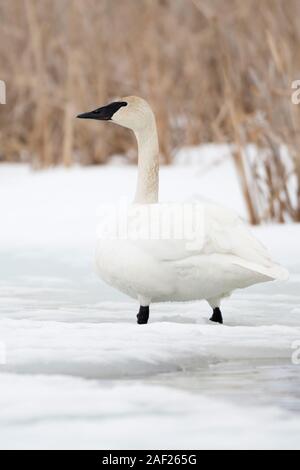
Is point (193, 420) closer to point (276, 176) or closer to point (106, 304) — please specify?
point (106, 304)

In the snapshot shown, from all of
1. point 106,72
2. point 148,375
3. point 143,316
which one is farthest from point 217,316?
point 106,72

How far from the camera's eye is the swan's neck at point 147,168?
16.7ft

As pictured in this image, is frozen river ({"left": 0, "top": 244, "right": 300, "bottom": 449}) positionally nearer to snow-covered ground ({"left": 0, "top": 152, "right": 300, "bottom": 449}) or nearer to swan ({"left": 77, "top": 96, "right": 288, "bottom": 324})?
snow-covered ground ({"left": 0, "top": 152, "right": 300, "bottom": 449})

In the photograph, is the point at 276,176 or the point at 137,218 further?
the point at 276,176

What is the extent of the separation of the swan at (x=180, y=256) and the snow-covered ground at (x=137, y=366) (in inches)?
6.5

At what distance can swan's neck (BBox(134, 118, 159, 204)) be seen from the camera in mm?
5078

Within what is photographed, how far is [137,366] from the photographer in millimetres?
3889

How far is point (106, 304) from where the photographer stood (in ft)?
17.8

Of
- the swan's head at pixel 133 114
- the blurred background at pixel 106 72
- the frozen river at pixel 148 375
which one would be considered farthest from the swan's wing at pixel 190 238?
the blurred background at pixel 106 72

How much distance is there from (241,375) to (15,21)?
26.8 ft

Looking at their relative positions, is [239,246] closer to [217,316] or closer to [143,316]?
[217,316]

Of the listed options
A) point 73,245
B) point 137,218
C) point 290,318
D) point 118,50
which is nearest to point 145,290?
point 137,218

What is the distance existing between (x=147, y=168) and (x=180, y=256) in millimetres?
674

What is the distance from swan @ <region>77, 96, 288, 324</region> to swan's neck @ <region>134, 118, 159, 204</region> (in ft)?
0.84
